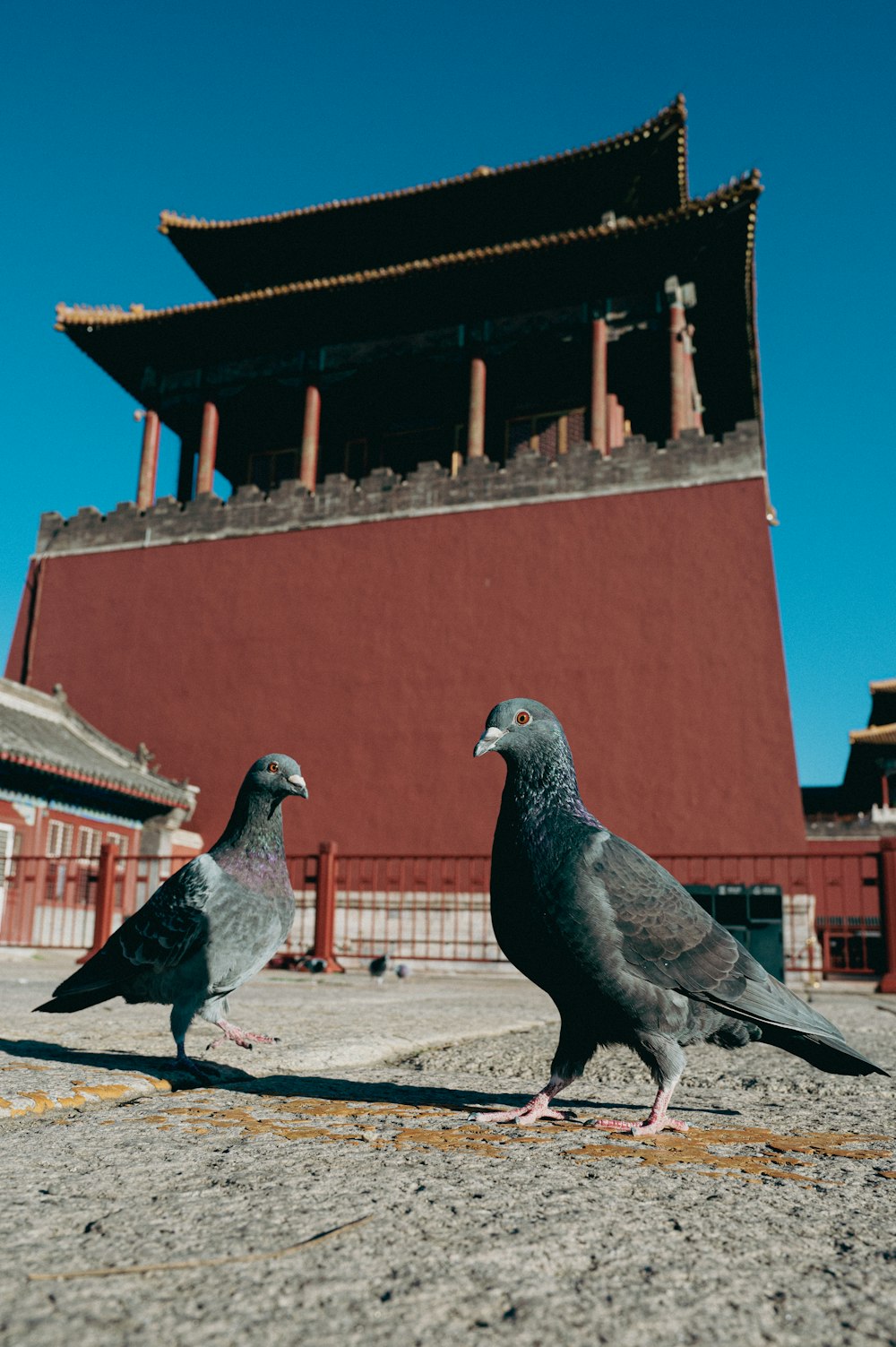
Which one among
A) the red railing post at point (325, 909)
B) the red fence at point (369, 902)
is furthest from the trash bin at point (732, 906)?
the red railing post at point (325, 909)

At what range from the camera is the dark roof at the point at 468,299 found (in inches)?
534


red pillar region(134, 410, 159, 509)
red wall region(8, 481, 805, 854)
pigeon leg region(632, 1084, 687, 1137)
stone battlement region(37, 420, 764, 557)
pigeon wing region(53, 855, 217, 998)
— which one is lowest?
pigeon leg region(632, 1084, 687, 1137)

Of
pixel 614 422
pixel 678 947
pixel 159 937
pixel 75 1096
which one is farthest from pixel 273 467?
pixel 678 947

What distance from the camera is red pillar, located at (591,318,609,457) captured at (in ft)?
44.3

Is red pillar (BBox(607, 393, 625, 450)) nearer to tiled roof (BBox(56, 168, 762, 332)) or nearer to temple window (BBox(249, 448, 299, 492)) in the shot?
tiled roof (BBox(56, 168, 762, 332))

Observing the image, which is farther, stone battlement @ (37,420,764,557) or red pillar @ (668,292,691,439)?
red pillar @ (668,292,691,439)

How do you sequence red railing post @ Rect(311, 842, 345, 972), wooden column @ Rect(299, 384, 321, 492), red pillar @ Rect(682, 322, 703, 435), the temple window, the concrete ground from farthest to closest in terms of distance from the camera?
the temple window, wooden column @ Rect(299, 384, 321, 492), red pillar @ Rect(682, 322, 703, 435), red railing post @ Rect(311, 842, 345, 972), the concrete ground

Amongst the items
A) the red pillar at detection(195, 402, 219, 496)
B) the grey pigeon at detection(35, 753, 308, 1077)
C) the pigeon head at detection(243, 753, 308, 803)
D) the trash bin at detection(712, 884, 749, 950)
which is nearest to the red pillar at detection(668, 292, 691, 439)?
the red pillar at detection(195, 402, 219, 496)

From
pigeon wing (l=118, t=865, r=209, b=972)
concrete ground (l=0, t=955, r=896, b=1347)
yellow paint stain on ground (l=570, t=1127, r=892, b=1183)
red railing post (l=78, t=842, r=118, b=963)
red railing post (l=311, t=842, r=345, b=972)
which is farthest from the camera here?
red railing post (l=78, t=842, r=118, b=963)

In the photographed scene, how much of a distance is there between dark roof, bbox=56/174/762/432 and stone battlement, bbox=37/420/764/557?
244cm

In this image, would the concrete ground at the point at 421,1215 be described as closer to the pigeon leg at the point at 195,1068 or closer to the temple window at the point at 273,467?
the pigeon leg at the point at 195,1068

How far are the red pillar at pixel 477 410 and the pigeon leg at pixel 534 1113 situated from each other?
41.0ft

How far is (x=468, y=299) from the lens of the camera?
14.9m

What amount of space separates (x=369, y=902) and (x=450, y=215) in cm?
1095
